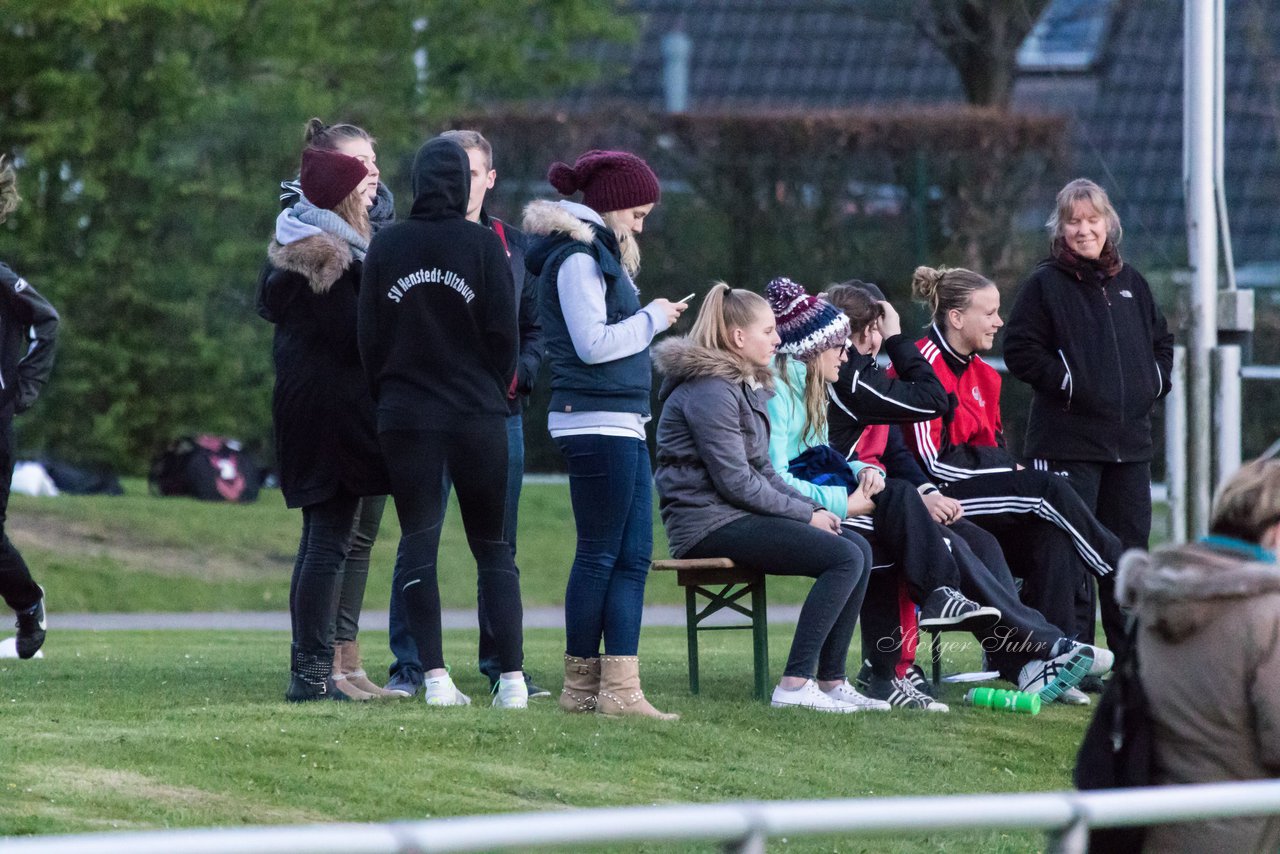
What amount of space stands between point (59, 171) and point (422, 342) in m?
11.9

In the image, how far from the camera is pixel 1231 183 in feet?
51.8

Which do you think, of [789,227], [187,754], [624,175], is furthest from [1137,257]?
[187,754]

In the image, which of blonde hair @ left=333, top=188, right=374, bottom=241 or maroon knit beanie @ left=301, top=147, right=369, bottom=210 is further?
blonde hair @ left=333, top=188, right=374, bottom=241

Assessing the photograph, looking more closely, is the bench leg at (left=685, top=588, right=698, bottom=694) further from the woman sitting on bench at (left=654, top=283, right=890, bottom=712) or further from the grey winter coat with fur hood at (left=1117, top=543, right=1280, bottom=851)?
the grey winter coat with fur hood at (left=1117, top=543, right=1280, bottom=851)

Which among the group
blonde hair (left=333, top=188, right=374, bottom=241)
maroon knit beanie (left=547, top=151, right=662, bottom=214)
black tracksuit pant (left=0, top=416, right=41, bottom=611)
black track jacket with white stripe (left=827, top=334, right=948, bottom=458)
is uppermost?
maroon knit beanie (left=547, top=151, right=662, bottom=214)

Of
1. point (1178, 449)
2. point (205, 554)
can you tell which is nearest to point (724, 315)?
point (1178, 449)

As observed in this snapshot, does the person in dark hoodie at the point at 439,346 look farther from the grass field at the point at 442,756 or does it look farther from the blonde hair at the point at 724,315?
the blonde hair at the point at 724,315

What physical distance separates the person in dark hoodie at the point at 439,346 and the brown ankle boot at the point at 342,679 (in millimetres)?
624

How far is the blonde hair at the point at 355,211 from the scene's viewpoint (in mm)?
6656

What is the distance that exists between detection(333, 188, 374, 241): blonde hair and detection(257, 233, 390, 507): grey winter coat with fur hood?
162mm

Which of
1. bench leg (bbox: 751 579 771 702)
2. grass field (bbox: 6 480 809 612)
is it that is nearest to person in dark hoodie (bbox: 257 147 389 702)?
bench leg (bbox: 751 579 771 702)

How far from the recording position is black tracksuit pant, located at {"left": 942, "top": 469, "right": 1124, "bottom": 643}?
24.3 ft

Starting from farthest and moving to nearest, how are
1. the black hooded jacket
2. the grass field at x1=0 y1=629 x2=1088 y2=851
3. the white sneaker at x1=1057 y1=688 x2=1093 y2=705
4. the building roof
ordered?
the building roof → the white sneaker at x1=1057 y1=688 x2=1093 y2=705 → the black hooded jacket → the grass field at x1=0 y1=629 x2=1088 y2=851

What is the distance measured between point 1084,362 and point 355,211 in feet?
9.55
